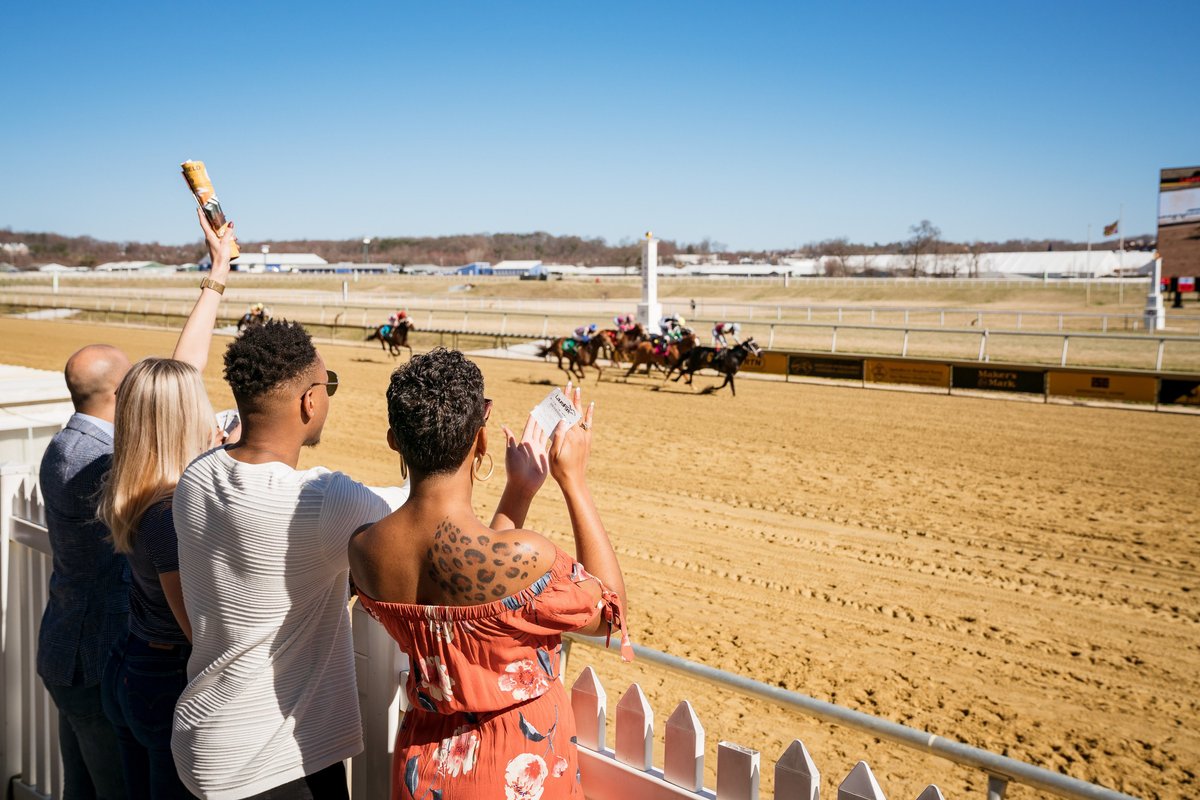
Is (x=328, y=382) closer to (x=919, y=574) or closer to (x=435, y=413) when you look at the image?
(x=435, y=413)

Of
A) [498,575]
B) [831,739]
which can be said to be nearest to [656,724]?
[831,739]

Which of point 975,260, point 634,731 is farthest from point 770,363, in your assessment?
point 975,260

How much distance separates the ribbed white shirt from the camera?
199 centimetres

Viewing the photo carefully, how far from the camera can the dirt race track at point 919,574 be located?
16.6ft

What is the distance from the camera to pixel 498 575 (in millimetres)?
1727

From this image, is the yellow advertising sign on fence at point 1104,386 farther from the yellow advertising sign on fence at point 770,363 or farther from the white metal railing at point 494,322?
the white metal railing at point 494,322

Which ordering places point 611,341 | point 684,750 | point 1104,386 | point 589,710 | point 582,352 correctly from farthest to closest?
point 611,341 < point 582,352 < point 1104,386 < point 589,710 < point 684,750

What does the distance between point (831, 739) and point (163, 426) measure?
3878mm

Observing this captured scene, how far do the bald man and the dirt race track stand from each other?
9.57 ft

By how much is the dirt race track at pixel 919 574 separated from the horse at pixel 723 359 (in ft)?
10.8

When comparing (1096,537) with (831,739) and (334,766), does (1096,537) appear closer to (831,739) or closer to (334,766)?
(831,739)

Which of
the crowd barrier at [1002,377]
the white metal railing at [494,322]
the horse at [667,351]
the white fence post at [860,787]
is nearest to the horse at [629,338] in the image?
the horse at [667,351]

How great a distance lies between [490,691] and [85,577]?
164cm

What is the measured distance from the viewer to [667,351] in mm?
20438
